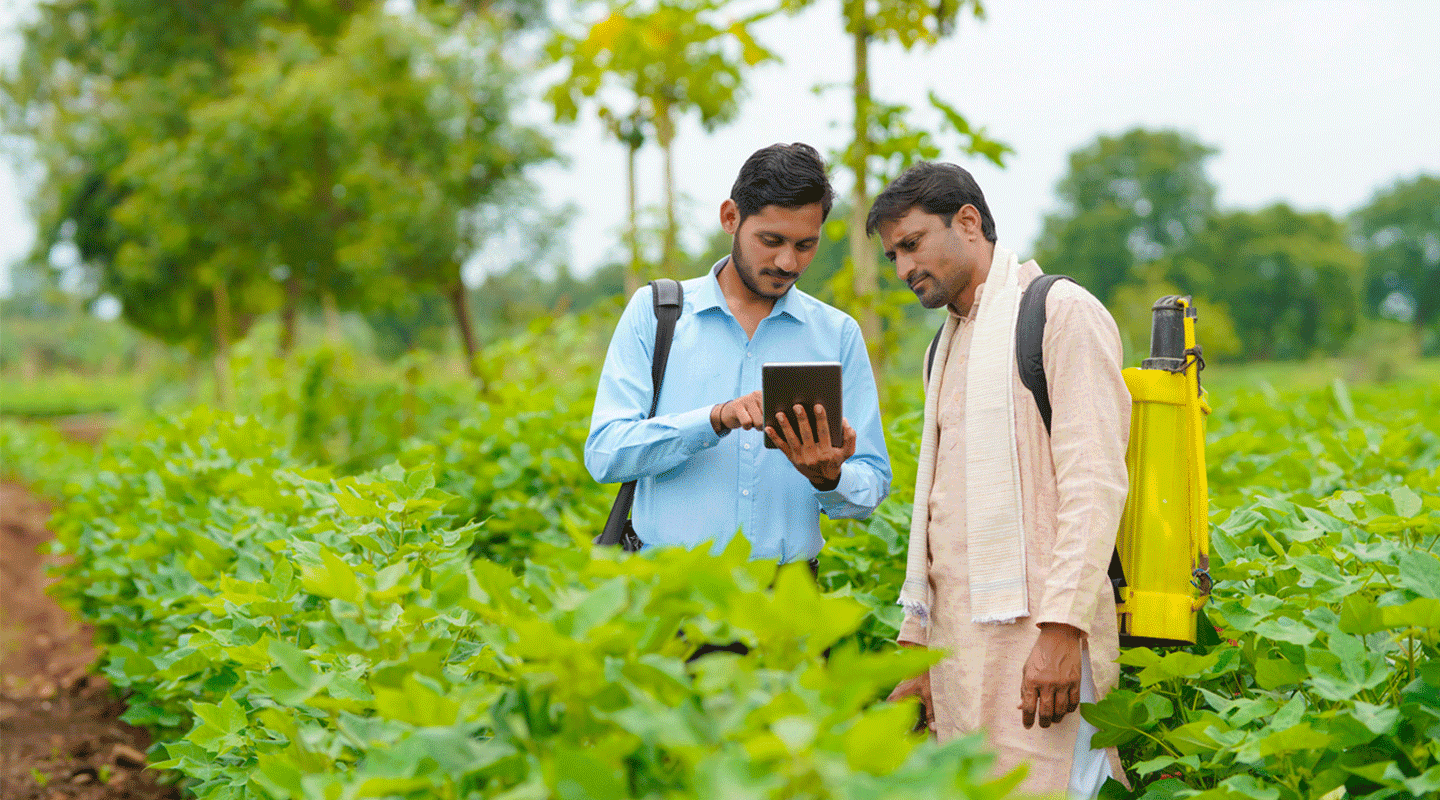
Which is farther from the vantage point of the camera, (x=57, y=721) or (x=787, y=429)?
(x=57, y=721)

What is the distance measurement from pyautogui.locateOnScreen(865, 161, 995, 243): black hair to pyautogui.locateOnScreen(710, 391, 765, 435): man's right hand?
0.48m

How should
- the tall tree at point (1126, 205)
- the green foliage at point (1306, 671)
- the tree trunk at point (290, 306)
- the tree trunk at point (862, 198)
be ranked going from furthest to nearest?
the tall tree at point (1126, 205) → the tree trunk at point (290, 306) → the tree trunk at point (862, 198) → the green foliage at point (1306, 671)

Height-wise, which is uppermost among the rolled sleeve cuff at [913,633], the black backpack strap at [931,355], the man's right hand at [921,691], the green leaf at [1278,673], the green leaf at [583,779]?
the black backpack strap at [931,355]

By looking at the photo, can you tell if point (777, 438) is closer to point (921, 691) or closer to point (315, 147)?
point (921, 691)

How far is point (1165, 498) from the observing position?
217 centimetres

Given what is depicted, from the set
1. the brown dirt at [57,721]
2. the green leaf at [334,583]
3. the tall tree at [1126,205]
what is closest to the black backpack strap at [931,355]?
the green leaf at [334,583]

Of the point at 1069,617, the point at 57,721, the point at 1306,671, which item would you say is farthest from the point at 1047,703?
the point at 57,721

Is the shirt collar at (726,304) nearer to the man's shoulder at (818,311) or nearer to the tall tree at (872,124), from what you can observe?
the man's shoulder at (818,311)

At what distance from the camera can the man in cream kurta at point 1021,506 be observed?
2.06 meters

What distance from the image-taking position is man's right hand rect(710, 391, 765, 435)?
2100 millimetres

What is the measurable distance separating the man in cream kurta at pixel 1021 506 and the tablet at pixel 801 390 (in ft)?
1.13

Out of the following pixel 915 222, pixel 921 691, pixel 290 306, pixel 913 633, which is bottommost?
pixel 921 691

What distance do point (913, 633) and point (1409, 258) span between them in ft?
271

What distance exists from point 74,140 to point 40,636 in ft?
46.9
